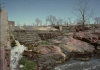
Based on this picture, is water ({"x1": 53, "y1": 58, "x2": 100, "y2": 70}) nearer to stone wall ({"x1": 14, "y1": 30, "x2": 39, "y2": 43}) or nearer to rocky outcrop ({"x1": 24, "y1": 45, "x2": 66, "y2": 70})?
rocky outcrop ({"x1": 24, "y1": 45, "x2": 66, "y2": 70})

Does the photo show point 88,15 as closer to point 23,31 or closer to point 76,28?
point 76,28

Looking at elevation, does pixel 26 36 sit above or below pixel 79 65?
above

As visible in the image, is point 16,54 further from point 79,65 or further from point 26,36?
point 79,65

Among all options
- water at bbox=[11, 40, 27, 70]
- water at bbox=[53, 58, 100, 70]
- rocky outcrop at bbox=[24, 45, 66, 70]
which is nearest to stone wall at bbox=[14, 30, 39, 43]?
water at bbox=[11, 40, 27, 70]

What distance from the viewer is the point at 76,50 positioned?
37.1 ft

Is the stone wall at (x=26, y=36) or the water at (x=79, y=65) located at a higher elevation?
the stone wall at (x=26, y=36)

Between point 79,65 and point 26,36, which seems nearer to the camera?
point 79,65

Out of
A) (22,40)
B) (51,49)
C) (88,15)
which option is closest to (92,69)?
(51,49)

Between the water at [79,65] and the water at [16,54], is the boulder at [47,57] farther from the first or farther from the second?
the water at [16,54]

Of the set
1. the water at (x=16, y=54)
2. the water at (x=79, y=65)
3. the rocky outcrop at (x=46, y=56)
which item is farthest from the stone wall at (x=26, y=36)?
the water at (x=79, y=65)

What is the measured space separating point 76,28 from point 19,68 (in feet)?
37.3

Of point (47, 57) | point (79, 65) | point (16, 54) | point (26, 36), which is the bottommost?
point (79, 65)

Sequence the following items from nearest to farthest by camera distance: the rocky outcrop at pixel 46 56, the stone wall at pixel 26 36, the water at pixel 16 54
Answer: the water at pixel 16 54 → the rocky outcrop at pixel 46 56 → the stone wall at pixel 26 36

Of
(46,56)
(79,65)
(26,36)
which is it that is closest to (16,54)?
(46,56)
